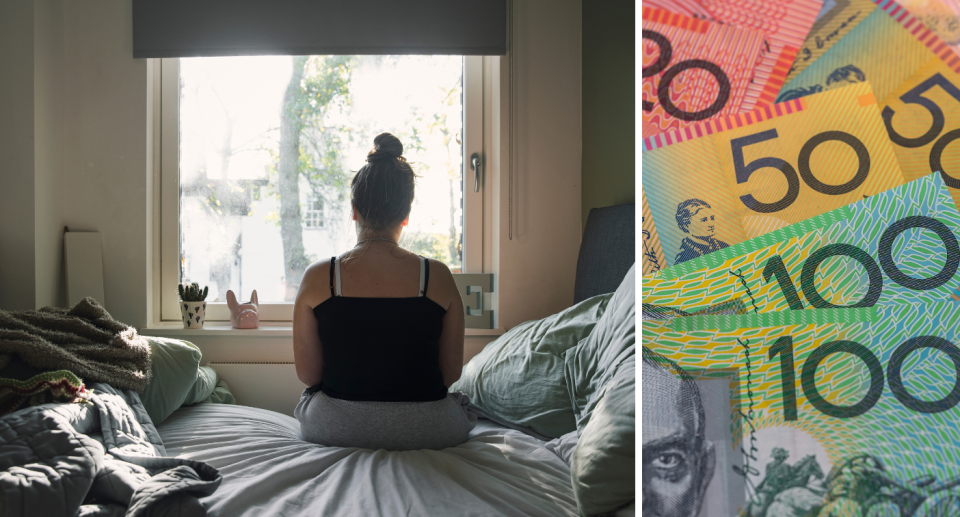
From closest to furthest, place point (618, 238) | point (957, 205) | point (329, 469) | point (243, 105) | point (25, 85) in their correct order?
point (957, 205), point (329, 469), point (618, 238), point (25, 85), point (243, 105)

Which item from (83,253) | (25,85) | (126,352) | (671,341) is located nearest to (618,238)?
(671,341)

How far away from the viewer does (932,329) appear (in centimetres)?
34

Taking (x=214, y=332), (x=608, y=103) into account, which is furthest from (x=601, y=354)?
(x=214, y=332)

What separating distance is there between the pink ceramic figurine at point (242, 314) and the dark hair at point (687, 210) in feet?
6.47

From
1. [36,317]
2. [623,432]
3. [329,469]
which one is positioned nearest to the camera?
[623,432]

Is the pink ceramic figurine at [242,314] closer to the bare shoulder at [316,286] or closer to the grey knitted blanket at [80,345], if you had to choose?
the grey knitted blanket at [80,345]

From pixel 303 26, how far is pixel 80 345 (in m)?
1.39

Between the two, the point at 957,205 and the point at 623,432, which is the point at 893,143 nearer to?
the point at 957,205

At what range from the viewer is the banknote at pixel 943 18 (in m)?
0.34

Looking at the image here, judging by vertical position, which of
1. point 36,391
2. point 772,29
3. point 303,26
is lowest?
point 36,391

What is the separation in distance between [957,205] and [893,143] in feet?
0.18

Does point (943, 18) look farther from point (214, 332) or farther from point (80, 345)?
point (214, 332)

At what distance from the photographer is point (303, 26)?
205 centimetres

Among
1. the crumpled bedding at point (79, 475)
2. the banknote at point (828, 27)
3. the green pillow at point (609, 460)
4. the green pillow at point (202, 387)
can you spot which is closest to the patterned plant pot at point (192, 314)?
the green pillow at point (202, 387)
